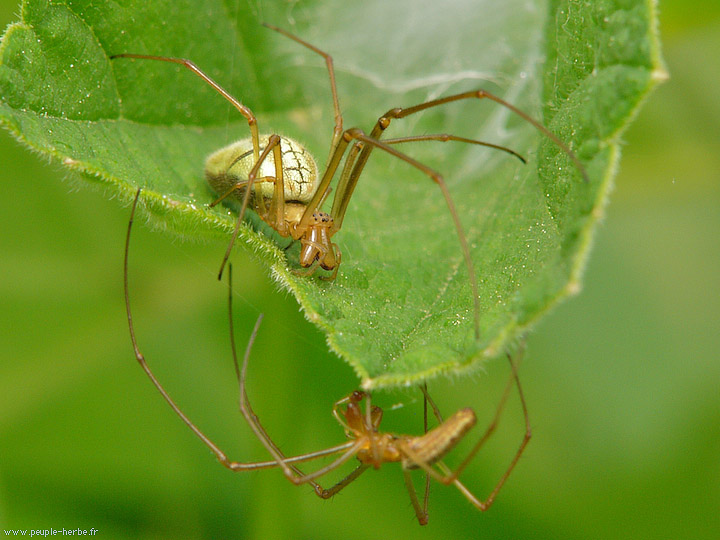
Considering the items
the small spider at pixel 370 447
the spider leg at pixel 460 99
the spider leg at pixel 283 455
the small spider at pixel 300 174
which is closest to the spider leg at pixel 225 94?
the small spider at pixel 300 174

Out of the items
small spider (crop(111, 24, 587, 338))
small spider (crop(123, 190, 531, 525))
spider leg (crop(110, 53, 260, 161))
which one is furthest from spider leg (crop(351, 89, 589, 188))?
small spider (crop(123, 190, 531, 525))

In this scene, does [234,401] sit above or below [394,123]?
below

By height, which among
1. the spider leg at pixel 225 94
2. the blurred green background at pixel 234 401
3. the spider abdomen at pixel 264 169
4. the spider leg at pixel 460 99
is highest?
the spider leg at pixel 460 99

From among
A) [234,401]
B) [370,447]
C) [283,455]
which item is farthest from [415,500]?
[234,401]

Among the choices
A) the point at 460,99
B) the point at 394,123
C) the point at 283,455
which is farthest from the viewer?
the point at 394,123

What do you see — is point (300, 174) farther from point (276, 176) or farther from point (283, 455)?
point (283, 455)

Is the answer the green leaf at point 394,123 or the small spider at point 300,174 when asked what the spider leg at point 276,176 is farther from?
the green leaf at point 394,123

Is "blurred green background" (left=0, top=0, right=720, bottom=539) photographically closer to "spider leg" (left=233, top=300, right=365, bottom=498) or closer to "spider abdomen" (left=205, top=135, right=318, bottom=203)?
"spider leg" (left=233, top=300, right=365, bottom=498)
